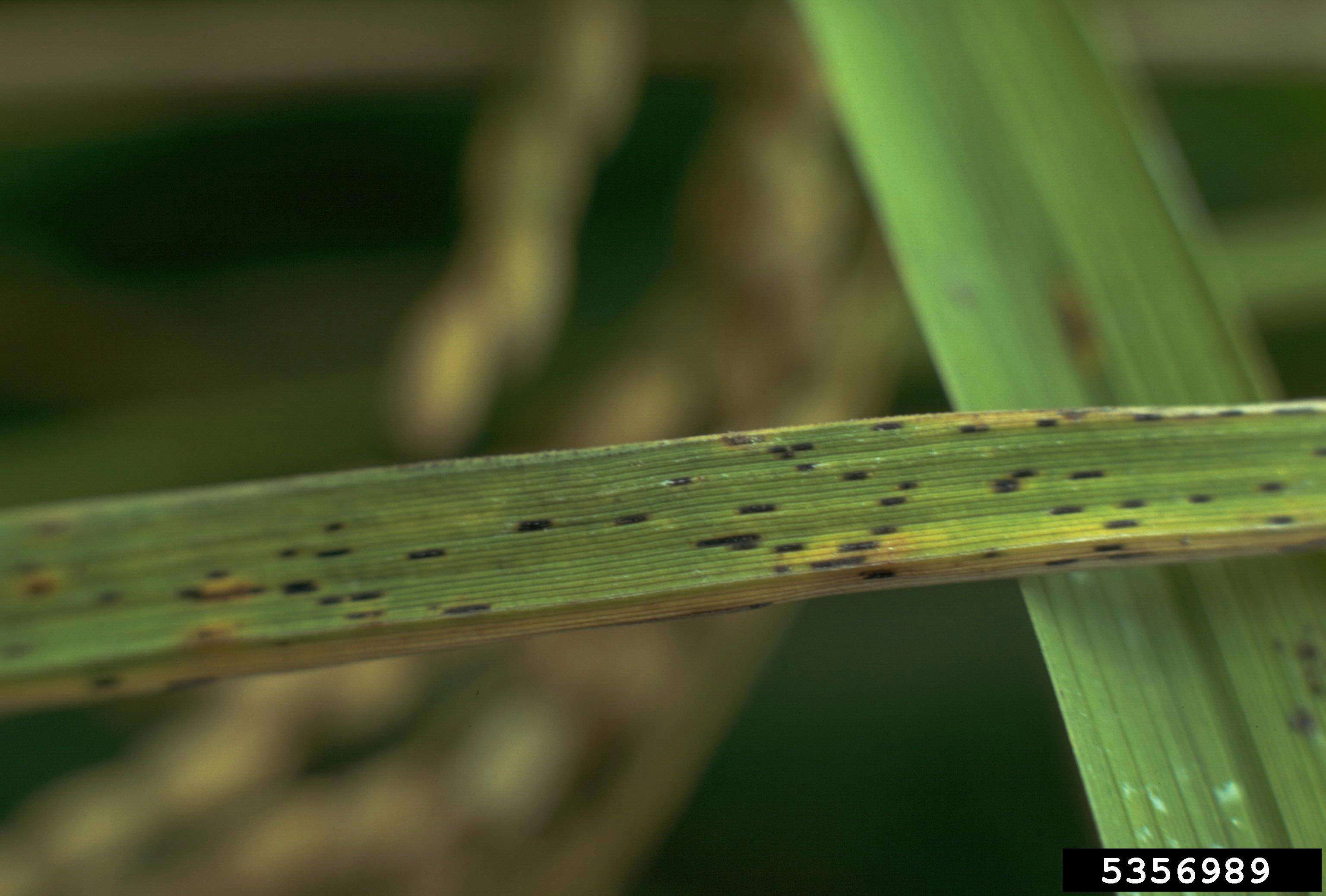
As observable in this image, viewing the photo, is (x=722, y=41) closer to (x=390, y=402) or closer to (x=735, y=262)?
(x=735, y=262)

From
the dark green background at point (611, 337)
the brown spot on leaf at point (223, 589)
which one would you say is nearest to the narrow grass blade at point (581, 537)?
the brown spot on leaf at point (223, 589)

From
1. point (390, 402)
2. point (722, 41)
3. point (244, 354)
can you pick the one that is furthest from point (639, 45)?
point (244, 354)

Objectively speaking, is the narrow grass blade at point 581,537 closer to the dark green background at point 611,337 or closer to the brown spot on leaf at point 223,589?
the brown spot on leaf at point 223,589

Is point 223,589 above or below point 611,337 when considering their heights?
below

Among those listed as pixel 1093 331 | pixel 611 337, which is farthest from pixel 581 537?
pixel 611 337

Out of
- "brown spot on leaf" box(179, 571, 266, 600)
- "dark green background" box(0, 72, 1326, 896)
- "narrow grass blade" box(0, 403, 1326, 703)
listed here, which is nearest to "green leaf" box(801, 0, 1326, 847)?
"narrow grass blade" box(0, 403, 1326, 703)

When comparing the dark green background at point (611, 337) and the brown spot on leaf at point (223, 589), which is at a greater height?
the dark green background at point (611, 337)

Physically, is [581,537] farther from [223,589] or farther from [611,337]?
[611,337]
